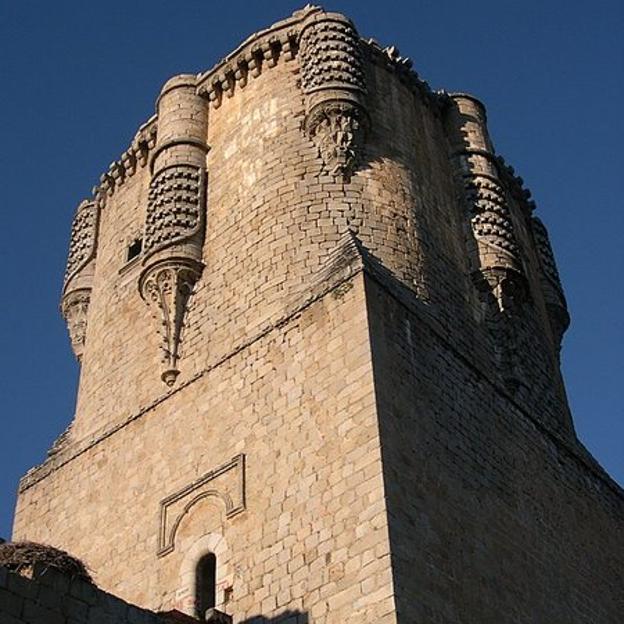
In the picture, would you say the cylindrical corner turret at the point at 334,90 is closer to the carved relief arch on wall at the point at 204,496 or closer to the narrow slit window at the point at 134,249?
the narrow slit window at the point at 134,249

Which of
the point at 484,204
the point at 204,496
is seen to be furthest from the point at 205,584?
the point at 484,204

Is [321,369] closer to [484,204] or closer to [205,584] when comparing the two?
[205,584]

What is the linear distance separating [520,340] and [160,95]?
267 inches

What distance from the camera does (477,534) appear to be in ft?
34.1

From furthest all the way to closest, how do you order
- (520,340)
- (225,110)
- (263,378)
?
(225,110) → (520,340) → (263,378)

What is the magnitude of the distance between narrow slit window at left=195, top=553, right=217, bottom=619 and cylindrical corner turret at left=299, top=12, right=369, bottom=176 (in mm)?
5354

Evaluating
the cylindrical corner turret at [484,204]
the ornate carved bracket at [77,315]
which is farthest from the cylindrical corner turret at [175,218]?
the cylindrical corner turret at [484,204]

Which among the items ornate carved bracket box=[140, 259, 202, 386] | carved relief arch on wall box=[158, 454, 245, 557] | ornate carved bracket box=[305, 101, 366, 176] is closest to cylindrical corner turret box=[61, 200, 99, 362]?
ornate carved bracket box=[140, 259, 202, 386]

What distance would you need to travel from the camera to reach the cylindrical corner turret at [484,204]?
14016 mm

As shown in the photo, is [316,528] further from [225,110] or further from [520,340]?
[225,110]

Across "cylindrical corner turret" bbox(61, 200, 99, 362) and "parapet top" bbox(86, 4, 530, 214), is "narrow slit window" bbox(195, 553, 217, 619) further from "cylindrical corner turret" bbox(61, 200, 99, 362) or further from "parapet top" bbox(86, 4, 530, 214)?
"parapet top" bbox(86, 4, 530, 214)

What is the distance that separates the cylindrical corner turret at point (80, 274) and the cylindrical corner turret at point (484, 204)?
18.9 feet

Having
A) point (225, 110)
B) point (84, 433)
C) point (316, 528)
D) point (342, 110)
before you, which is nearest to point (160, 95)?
point (225, 110)

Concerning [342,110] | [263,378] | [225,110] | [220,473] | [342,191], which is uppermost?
[225,110]
